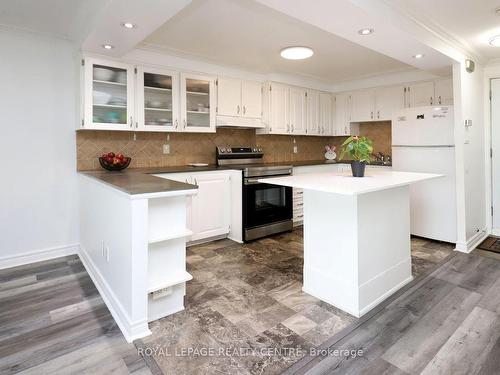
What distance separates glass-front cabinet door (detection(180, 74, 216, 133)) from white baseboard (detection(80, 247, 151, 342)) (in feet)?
6.46

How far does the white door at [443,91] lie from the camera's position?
4.34 meters

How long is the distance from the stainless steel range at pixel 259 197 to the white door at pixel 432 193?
1.56m

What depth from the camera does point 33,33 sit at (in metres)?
3.19

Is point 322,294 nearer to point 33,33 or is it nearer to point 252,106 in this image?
point 252,106

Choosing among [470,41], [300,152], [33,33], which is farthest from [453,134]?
[33,33]

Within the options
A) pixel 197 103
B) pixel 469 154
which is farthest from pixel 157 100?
pixel 469 154

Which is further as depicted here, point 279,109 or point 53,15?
point 279,109

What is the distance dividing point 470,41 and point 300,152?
2.93 meters

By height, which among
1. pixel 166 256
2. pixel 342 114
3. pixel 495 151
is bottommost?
pixel 166 256

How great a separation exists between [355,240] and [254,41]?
243 centimetres

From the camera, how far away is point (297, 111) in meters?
5.11

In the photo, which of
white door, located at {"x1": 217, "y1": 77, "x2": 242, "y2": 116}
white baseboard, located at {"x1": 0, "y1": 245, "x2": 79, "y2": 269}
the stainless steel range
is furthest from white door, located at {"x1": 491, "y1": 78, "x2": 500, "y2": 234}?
white baseboard, located at {"x1": 0, "y1": 245, "x2": 79, "y2": 269}

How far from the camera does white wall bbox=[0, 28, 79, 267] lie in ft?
10.3

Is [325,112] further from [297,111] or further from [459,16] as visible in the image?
[459,16]
